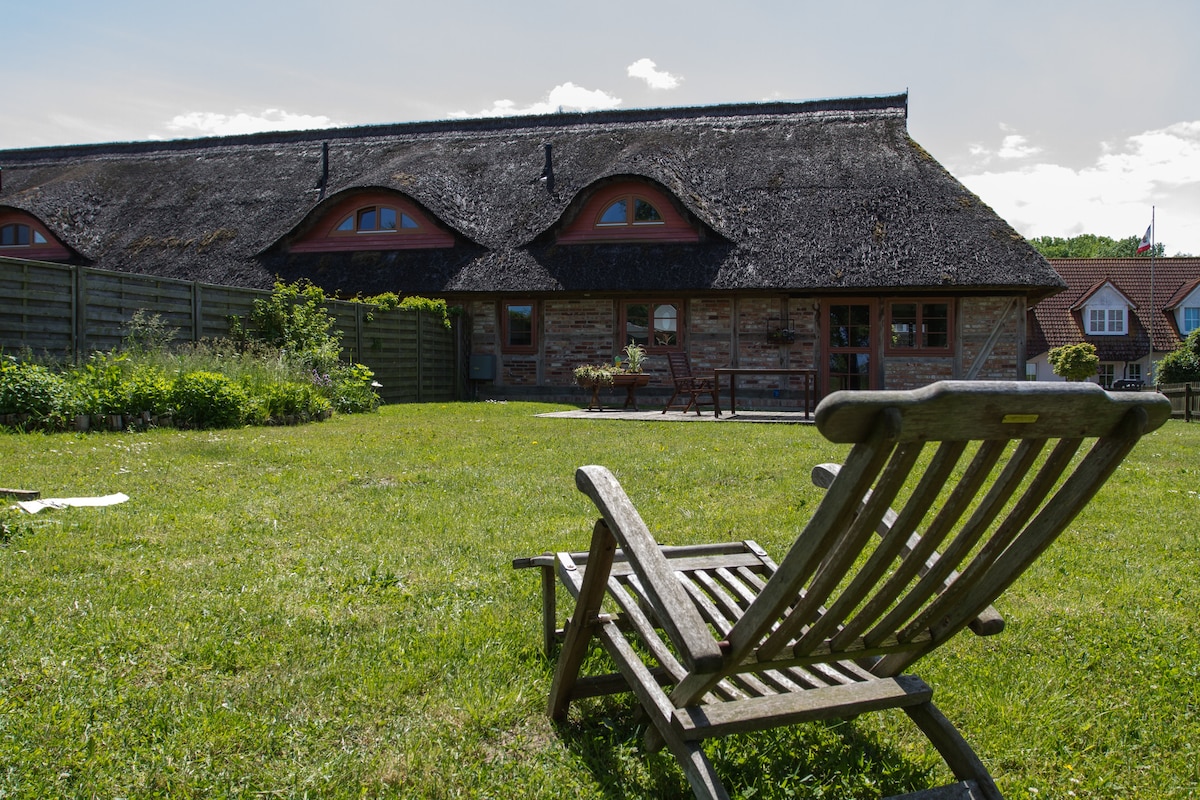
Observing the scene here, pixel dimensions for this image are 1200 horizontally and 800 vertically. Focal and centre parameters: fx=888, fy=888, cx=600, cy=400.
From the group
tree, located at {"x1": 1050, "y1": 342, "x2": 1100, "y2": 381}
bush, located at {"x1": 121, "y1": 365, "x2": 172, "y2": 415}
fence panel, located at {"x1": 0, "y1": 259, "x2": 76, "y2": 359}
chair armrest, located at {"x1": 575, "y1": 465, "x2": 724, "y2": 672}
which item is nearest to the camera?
chair armrest, located at {"x1": 575, "y1": 465, "x2": 724, "y2": 672}

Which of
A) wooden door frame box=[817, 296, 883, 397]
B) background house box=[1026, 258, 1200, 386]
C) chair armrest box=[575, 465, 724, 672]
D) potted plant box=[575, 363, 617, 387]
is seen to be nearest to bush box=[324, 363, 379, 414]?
potted plant box=[575, 363, 617, 387]

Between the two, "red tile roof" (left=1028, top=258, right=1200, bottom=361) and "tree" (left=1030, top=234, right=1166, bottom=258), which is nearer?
"red tile roof" (left=1028, top=258, right=1200, bottom=361)

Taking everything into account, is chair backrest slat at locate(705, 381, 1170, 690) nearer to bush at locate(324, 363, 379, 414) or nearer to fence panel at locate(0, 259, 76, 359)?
fence panel at locate(0, 259, 76, 359)

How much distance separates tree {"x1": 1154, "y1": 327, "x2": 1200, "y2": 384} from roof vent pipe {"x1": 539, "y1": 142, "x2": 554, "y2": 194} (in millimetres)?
16016

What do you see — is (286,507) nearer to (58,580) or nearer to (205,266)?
(58,580)

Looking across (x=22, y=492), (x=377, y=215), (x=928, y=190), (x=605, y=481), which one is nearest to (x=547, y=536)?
(x=605, y=481)

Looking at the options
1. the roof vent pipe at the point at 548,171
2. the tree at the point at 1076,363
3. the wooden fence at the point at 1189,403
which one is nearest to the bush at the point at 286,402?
the roof vent pipe at the point at 548,171

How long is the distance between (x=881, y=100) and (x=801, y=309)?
597 cm

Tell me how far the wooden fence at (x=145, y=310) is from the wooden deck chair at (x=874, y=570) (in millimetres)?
8966

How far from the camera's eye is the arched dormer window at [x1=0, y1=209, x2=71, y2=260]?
18.3 meters

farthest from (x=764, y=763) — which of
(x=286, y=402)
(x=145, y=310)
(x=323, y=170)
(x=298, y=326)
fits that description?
(x=323, y=170)

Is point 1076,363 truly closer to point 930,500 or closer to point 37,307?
point 37,307

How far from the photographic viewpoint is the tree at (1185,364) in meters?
22.0

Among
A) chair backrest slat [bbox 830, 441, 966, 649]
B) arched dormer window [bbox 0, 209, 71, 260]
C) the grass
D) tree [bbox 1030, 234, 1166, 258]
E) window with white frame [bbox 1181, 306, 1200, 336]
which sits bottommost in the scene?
the grass
